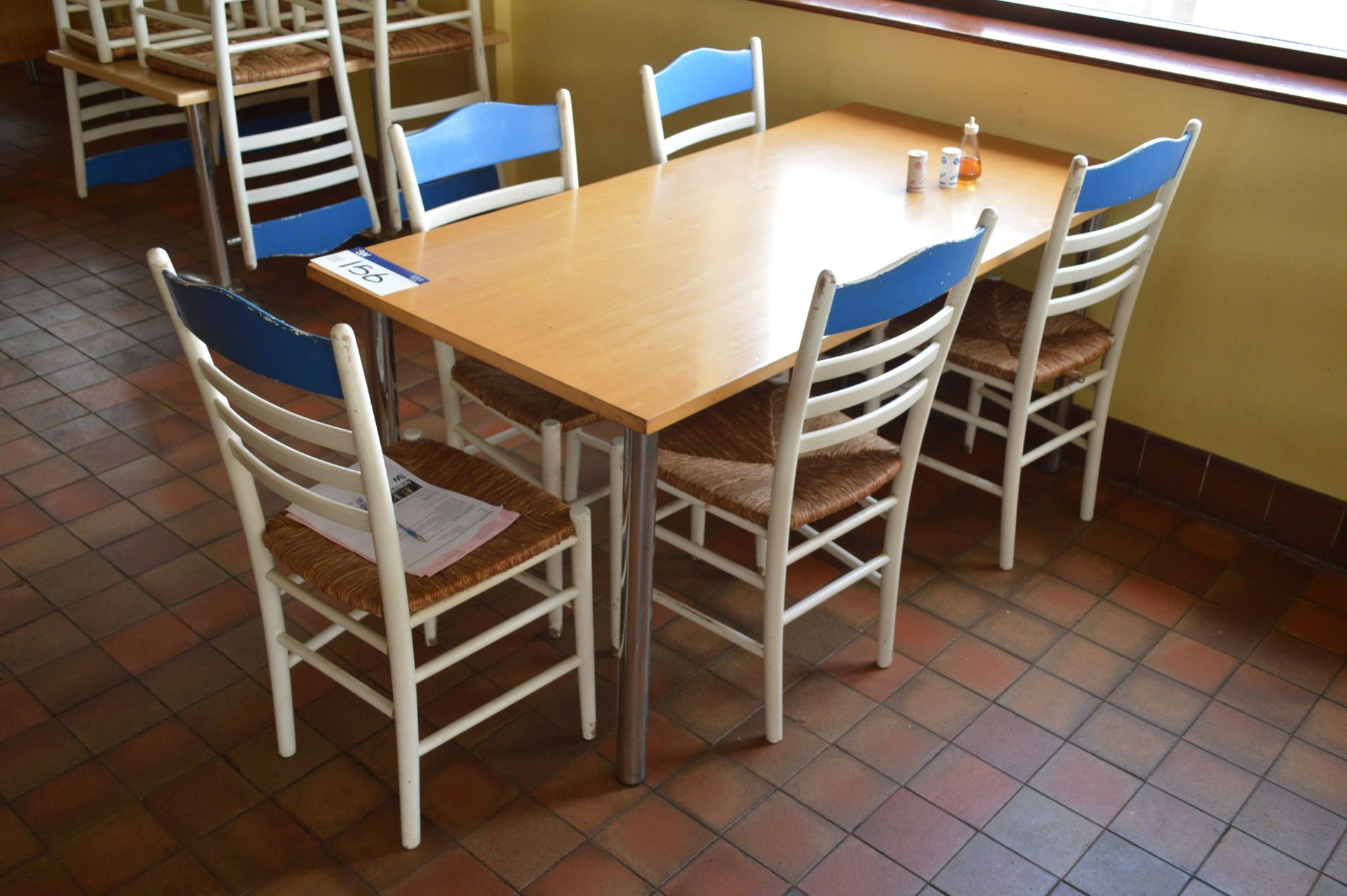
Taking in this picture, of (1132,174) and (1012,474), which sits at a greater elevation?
(1132,174)

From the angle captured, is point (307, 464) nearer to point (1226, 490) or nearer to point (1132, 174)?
point (1132, 174)

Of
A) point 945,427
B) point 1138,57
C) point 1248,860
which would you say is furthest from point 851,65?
point 1248,860

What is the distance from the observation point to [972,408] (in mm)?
3076

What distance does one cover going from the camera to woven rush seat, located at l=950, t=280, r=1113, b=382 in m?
2.73

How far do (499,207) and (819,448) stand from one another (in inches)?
40.8

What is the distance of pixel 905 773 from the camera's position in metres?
2.26

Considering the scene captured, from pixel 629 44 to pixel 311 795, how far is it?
8.54ft

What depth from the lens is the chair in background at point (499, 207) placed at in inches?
94.3

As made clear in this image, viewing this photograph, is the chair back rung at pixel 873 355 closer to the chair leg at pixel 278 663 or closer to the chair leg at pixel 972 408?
the chair leg at pixel 972 408

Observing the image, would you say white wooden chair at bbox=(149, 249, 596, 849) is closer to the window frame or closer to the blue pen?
the blue pen

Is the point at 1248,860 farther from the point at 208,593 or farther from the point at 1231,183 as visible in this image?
the point at 208,593

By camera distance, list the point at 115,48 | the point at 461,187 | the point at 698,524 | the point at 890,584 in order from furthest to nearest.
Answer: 1. the point at 115,48
2. the point at 461,187
3. the point at 698,524
4. the point at 890,584

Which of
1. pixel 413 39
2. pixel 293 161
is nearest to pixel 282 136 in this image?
pixel 293 161

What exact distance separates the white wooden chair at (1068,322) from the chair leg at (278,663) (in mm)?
1430
